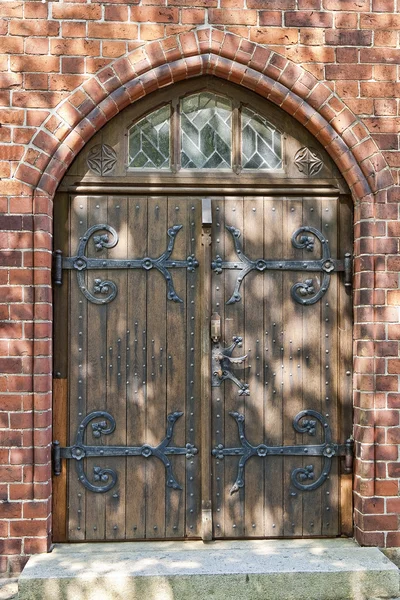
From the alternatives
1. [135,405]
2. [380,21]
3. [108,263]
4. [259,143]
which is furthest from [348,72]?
[135,405]

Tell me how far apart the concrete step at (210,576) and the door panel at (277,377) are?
342 millimetres

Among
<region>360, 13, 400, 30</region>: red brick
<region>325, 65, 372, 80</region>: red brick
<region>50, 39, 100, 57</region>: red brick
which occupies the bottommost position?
<region>325, 65, 372, 80</region>: red brick

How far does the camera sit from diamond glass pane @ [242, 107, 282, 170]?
13.5 ft

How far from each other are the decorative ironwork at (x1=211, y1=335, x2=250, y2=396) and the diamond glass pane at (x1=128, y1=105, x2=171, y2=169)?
4.03 feet

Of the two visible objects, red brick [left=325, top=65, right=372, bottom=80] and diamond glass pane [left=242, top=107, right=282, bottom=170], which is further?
diamond glass pane [left=242, top=107, right=282, bottom=170]

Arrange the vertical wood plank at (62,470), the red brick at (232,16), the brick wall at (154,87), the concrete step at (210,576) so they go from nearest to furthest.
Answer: the concrete step at (210,576), the brick wall at (154,87), the red brick at (232,16), the vertical wood plank at (62,470)

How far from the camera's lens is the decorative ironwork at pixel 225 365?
402 centimetres

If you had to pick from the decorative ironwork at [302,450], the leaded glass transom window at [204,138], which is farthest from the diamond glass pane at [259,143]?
the decorative ironwork at [302,450]

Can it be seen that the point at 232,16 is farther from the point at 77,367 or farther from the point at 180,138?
the point at 77,367

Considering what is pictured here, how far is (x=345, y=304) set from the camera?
4.11m

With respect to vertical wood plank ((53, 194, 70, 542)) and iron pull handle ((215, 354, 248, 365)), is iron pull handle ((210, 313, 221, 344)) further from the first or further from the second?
vertical wood plank ((53, 194, 70, 542))

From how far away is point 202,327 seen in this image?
402 cm

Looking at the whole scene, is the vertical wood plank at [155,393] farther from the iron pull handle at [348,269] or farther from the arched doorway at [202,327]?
the iron pull handle at [348,269]

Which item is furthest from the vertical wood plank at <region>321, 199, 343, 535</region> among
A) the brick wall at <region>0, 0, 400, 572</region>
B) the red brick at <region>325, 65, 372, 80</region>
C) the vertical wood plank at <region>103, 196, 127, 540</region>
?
the vertical wood plank at <region>103, 196, 127, 540</region>
